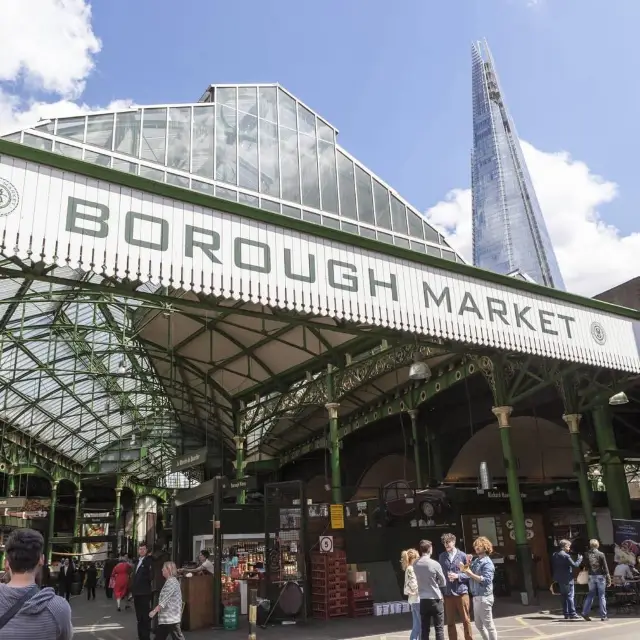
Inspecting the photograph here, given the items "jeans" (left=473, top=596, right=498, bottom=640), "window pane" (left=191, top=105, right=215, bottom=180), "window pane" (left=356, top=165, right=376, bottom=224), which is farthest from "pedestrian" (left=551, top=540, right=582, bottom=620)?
"window pane" (left=191, top=105, right=215, bottom=180)

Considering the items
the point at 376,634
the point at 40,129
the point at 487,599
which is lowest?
the point at 376,634

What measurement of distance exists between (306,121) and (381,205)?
5097 millimetres

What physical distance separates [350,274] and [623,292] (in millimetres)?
10646

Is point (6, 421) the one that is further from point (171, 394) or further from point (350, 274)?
point (350, 274)

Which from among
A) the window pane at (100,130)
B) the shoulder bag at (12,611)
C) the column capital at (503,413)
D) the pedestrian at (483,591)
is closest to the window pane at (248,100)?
the window pane at (100,130)

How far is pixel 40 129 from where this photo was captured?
2080 cm

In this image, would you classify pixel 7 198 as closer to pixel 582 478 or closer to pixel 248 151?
pixel 582 478

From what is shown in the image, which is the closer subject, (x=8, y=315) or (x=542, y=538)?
(x=542, y=538)

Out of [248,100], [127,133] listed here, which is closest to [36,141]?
[127,133]

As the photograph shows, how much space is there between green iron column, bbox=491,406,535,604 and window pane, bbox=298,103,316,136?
55.3 ft

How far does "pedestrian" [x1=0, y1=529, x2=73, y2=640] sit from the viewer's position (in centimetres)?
266

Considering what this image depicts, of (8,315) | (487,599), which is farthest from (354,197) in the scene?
(487,599)

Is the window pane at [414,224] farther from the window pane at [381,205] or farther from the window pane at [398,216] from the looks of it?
the window pane at [381,205]

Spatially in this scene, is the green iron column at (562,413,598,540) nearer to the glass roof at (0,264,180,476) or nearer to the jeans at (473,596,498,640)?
the jeans at (473,596,498,640)
